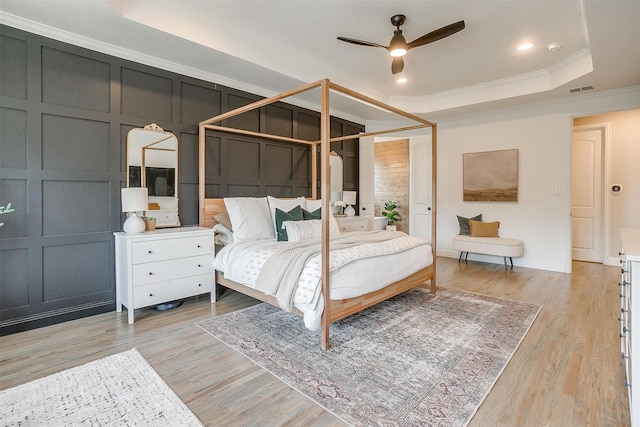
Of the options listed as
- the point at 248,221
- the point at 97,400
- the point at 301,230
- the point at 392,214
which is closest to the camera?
the point at 97,400

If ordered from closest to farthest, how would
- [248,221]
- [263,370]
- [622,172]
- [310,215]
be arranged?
[263,370] → [248,221] → [310,215] → [622,172]

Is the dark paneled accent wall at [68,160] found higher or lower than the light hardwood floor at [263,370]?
higher

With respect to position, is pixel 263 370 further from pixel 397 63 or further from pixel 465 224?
pixel 465 224

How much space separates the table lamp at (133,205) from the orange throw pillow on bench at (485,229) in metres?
5.10

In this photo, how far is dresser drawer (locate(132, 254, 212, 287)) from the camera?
116 inches

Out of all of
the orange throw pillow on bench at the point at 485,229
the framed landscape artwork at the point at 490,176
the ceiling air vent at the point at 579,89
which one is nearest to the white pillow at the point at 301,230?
the orange throw pillow on bench at the point at 485,229

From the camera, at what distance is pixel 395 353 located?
93.7 inches

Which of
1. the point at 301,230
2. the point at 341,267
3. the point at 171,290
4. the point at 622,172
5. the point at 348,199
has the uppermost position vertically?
the point at 622,172

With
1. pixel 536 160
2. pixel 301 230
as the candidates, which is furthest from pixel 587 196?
pixel 301 230

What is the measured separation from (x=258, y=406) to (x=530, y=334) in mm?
2348

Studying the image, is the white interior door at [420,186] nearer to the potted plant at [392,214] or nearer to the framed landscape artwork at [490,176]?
the framed landscape artwork at [490,176]

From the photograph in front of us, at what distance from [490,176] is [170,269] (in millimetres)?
5335

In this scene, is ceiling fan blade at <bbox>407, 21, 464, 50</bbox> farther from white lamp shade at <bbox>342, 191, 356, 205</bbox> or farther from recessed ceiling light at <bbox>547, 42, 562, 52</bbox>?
white lamp shade at <bbox>342, 191, 356, 205</bbox>

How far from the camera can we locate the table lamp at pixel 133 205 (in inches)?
119
